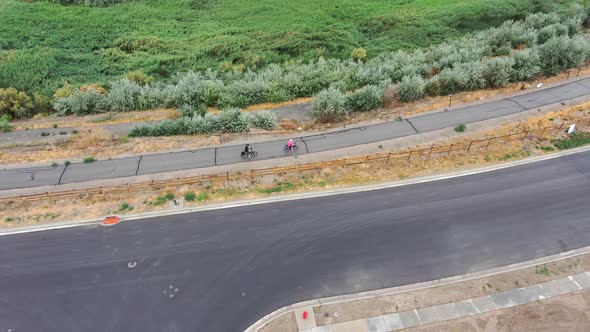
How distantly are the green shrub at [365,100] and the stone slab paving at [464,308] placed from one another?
13766 millimetres

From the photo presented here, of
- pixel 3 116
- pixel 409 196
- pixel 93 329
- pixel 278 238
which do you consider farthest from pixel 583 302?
pixel 3 116

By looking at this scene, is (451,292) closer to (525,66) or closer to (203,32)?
(525,66)

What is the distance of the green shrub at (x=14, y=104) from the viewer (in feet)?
88.5

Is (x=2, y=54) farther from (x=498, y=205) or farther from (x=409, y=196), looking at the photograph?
(x=498, y=205)

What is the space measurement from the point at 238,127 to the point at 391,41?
21273 millimetres

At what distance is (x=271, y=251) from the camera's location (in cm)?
1546

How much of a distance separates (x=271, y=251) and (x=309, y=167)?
Answer: 17.7 ft

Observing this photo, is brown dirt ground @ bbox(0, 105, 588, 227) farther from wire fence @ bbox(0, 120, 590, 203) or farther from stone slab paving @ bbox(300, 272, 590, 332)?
stone slab paving @ bbox(300, 272, 590, 332)

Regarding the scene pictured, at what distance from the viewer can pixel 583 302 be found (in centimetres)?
1366

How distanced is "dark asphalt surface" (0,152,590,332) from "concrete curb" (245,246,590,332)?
0.76ft

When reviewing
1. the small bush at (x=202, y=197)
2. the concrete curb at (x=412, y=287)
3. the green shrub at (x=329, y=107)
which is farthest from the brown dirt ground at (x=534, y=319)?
the green shrub at (x=329, y=107)

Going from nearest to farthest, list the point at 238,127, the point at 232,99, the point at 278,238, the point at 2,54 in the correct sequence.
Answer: the point at 278,238
the point at 238,127
the point at 232,99
the point at 2,54

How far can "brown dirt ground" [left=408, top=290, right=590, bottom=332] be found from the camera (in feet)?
42.5

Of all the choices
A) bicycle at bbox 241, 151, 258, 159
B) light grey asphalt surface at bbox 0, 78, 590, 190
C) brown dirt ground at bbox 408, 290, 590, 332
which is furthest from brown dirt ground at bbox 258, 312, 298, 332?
bicycle at bbox 241, 151, 258, 159
